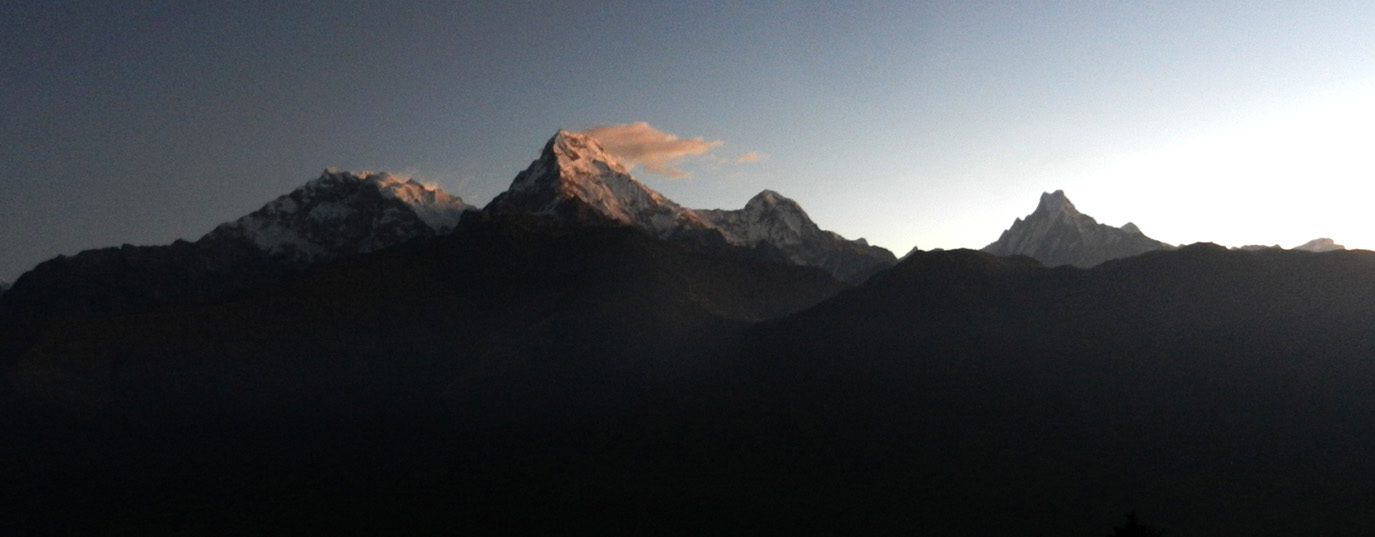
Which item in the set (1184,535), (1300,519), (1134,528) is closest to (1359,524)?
(1300,519)

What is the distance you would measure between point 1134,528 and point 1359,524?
147643mm

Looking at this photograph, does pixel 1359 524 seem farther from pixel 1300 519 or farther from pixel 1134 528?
pixel 1134 528

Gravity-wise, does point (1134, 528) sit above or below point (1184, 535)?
above

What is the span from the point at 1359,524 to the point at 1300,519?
8985mm

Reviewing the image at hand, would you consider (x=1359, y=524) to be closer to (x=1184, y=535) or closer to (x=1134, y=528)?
(x=1184, y=535)

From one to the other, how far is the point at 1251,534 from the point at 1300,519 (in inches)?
358

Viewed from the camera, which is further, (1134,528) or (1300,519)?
(1300,519)

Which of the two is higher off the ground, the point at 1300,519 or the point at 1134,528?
the point at 1134,528

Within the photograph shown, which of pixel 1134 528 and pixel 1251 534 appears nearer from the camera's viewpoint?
pixel 1134 528

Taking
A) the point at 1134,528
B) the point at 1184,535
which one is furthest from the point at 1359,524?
the point at 1134,528

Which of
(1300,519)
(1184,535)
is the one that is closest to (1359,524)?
(1300,519)

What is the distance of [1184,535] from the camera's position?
199 m

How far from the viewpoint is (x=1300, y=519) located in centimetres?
19812

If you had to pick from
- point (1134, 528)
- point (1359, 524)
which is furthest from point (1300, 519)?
point (1134, 528)
